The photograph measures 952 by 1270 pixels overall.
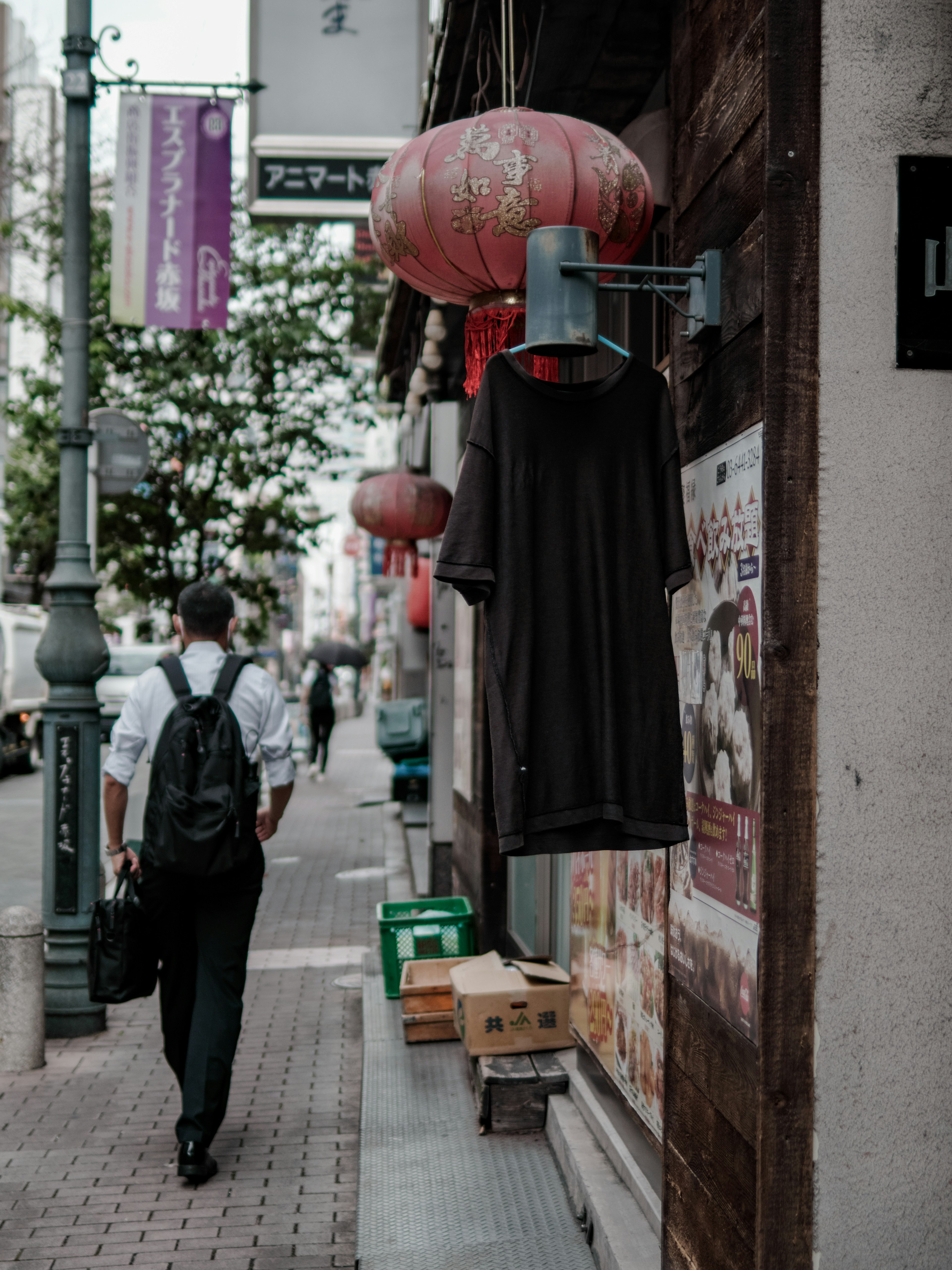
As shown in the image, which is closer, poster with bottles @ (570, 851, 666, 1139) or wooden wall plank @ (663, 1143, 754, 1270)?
wooden wall plank @ (663, 1143, 754, 1270)

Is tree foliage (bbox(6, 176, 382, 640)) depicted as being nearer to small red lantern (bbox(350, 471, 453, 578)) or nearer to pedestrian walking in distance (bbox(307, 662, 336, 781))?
pedestrian walking in distance (bbox(307, 662, 336, 781))

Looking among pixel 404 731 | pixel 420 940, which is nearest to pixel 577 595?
pixel 420 940

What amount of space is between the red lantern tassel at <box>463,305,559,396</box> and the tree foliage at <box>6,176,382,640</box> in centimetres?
1238

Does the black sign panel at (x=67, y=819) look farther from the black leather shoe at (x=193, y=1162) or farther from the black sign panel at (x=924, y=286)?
the black sign panel at (x=924, y=286)

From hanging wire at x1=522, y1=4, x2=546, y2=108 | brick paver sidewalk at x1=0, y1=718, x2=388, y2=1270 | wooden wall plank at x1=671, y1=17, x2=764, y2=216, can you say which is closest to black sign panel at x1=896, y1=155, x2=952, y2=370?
wooden wall plank at x1=671, y1=17, x2=764, y2=216

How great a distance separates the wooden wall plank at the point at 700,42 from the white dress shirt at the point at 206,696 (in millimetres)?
2497

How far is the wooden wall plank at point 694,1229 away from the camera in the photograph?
2.67 metres

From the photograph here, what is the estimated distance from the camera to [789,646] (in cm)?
250

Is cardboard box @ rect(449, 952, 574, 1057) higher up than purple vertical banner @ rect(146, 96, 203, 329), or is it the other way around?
purple vertical banner @ rect(146, 96, 203, 329)

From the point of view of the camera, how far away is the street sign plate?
7.86 metres

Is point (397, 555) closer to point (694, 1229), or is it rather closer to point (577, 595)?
point (577, 595)

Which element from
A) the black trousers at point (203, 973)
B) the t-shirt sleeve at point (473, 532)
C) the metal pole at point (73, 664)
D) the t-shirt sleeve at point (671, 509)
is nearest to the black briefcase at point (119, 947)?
the black trousers at point (203, 973)

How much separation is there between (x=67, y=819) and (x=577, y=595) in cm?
455

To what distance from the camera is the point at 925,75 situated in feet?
8.35
